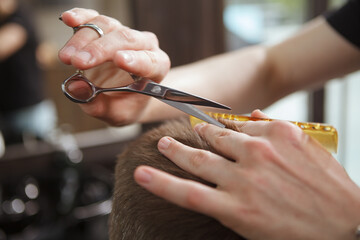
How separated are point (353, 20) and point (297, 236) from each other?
3.32ft

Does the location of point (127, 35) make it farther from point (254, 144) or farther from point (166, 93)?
point (254, 144)

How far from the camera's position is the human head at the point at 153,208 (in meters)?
0.66

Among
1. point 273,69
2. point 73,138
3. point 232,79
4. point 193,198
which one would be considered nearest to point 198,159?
point 193,198

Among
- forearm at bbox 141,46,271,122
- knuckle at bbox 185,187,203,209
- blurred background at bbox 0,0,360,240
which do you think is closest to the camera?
knuckle at bbox 185,187,203,209

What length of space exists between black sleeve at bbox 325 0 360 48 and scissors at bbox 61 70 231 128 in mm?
780

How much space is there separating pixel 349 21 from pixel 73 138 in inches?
63.3

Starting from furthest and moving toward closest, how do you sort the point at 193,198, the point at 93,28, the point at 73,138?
the point at 73,138 < the point at 93,28 < the point at 193,198

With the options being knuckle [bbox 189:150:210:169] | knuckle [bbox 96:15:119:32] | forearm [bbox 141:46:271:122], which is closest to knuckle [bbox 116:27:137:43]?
knuckle [bbox 96:15:119:32]

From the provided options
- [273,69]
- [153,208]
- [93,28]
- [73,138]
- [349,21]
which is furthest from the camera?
[73,138]

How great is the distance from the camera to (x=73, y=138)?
7.25ft

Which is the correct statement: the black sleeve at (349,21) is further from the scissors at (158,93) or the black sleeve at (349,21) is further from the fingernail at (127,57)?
the fingernail at (127,57)

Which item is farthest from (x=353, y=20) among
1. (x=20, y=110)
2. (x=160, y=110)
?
(x=20, y=110)

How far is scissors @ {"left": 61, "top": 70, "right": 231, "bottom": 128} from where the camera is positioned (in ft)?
2.64

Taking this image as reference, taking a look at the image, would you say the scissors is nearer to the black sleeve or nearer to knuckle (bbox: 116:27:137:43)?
knuckle (bbox: 116:27:137:43)
